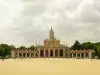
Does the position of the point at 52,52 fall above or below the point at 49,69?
above

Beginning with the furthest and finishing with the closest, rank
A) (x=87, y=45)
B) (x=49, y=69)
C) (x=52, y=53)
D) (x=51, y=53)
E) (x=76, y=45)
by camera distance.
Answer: (x=87, y=45) < (x=76, y=45) < (x=51, y=53) < (x=52, y=53) < (x=49, y=69)

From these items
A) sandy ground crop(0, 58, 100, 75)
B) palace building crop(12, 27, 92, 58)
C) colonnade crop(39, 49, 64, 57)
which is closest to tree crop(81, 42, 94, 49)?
palace building crop(12, 27, 92, 58)

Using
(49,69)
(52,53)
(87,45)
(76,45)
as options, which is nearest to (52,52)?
(52,53)

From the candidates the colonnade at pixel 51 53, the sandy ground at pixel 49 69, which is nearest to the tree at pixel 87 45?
the colonnade at pixel 51 53

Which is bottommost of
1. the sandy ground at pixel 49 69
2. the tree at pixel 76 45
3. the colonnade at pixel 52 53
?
the sandy ground at pixel 49 69

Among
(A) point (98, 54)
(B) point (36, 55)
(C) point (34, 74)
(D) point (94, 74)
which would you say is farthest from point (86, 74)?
(B) point (36, 55)

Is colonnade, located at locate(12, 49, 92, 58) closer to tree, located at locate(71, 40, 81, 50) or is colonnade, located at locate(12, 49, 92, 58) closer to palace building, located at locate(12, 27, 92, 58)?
palace building, located at locate(12, 27, 92, 58)

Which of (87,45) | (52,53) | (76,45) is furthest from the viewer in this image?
(87,45)

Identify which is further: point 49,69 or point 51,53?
point 51,53

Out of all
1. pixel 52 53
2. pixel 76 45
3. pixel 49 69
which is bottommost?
pixel 49 69

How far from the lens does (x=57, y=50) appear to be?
10538cm

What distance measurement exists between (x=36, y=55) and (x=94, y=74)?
262 feet

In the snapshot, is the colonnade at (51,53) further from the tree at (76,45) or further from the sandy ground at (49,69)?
the sandy ground at (49,69)

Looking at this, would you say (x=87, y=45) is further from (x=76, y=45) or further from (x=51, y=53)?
(x=51, y=53)
